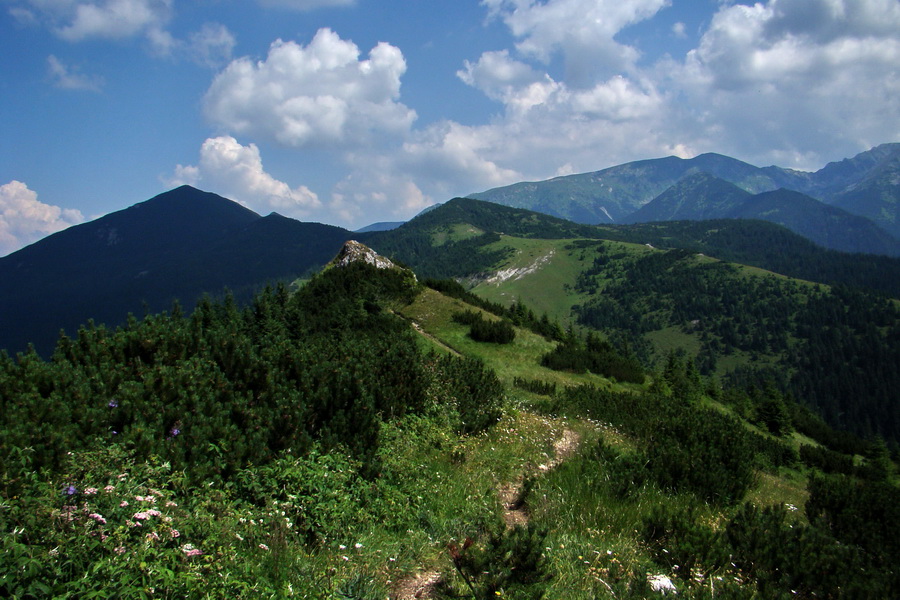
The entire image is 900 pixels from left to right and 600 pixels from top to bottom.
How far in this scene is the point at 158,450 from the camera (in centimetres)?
474

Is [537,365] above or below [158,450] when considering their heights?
below

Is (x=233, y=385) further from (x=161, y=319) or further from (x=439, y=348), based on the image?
(x=439, y=348)

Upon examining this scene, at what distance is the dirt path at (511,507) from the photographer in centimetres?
425

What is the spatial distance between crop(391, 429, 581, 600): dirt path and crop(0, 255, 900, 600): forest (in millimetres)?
61

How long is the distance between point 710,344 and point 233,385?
22306 cm

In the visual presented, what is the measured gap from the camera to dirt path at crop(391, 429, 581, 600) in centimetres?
425

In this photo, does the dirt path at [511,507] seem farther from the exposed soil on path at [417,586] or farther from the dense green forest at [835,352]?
the dense green forest at [835,352]

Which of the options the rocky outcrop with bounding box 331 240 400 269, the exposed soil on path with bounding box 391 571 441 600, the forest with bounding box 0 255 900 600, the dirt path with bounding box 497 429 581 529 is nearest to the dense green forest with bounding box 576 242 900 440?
the rocky outcrop with bounding box 331 240 400 269

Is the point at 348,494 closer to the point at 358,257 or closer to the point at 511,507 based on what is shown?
the point at 511,507

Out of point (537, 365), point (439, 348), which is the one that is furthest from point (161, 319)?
point (537, 365)

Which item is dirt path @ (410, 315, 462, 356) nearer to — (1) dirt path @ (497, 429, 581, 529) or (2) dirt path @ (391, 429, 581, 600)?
(2) dirt path @ (391, 429, 581, 600)

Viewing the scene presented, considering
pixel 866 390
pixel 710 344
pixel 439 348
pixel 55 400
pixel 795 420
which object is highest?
pixel 55 400

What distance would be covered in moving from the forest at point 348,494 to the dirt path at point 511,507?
2.4 inches

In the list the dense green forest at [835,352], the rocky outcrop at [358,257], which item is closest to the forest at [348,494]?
the rocky outcrop at [358,257]
